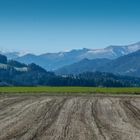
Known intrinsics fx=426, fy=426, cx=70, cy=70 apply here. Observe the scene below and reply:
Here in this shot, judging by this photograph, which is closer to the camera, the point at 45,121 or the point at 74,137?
the point at 74,137

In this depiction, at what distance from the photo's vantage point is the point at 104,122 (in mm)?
31219

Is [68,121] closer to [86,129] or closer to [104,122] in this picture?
[104,122]

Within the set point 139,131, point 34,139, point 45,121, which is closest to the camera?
point 34,139

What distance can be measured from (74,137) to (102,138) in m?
1.53

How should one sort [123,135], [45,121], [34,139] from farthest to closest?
1. [45,121]
2. [123,135]
3. [34,139]

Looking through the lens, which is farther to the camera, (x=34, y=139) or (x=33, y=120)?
(x=33, y=120)

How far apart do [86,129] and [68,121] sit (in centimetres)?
473

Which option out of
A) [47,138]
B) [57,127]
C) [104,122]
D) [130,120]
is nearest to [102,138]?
[47,138]

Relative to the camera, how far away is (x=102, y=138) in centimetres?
2280

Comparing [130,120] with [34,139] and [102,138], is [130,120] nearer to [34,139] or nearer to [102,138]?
[102,138]

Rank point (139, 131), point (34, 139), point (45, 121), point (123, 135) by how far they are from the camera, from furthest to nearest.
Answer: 1. point (45, 121)
2. point (139, 131)
3. point (123, 135)
4. point (34, 139)

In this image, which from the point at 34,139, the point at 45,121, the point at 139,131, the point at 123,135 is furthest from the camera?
the point at 45,121

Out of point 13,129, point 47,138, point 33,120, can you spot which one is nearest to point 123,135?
point 47,138

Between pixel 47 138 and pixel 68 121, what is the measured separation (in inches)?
336
